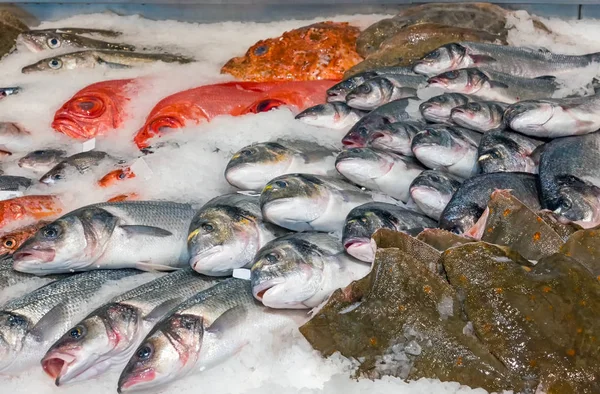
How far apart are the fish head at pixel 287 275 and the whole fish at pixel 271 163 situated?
2.36ft

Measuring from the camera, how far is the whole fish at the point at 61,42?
241 inches

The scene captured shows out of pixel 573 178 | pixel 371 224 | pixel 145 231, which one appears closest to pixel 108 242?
pixel 145 231

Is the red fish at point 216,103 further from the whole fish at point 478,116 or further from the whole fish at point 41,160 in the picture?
the whole fish at point 478,116

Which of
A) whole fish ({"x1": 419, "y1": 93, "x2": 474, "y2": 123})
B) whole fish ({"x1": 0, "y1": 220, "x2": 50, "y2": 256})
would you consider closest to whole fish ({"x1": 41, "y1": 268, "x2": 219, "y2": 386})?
whole fish ({"x1": 0, "y1": 220, "x2": 50, "y2": 256})

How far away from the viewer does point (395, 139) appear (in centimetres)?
387

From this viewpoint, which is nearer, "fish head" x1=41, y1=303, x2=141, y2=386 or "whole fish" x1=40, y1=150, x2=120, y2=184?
"fish head" x1=41, y1=303, x2=141, y2=386

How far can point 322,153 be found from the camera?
3.99m

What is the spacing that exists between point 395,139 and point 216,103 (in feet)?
4.94

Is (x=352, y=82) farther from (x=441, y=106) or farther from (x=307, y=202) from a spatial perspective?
(x=307, y=202)

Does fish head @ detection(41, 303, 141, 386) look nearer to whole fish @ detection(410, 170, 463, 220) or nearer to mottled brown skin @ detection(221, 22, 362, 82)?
whole fish @ detection(410, 170, 463, 220)

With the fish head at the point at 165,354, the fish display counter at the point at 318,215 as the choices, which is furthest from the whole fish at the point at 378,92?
the fish head at the point at 165,354

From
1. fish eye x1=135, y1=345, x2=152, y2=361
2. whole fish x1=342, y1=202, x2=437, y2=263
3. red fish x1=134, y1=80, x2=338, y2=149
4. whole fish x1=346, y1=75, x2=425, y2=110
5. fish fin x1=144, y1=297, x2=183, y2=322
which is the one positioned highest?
whole fish x1=346, y1=75, x2=425, y2=110

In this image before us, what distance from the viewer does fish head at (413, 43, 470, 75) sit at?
4656 mm

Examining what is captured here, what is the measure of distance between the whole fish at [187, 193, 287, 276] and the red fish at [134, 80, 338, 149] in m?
1.43
